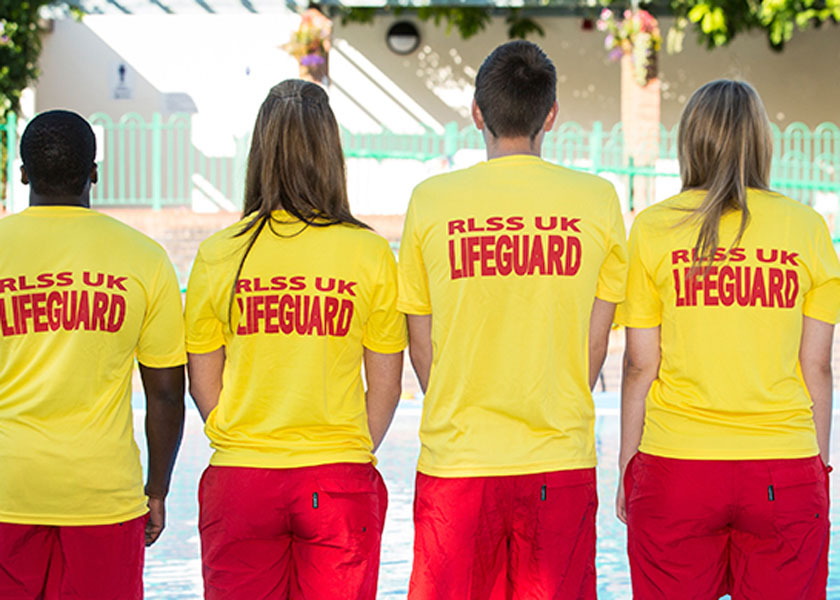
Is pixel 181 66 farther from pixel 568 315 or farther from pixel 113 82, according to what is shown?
pixel 568 315

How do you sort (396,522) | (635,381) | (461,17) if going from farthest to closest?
(461,17)
(396,522)
(635,381)

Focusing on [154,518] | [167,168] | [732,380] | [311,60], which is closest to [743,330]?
[732,380]

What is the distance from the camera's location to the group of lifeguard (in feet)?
7.07

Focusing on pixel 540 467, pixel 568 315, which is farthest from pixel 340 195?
pixel 540 467

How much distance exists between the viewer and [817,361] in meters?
2.43

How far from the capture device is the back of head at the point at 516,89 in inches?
87.0

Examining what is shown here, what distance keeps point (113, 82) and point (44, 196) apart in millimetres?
12875

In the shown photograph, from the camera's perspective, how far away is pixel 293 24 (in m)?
14.4

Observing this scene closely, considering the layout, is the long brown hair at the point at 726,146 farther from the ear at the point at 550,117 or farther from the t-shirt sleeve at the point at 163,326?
the t-shirt sleeve at the point at 163,326

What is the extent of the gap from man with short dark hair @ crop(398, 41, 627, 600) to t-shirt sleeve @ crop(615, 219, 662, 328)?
8.1 inches

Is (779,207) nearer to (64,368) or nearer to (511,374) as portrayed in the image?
(511,374)

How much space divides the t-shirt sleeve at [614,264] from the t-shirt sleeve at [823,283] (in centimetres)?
45

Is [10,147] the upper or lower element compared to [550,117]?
upper

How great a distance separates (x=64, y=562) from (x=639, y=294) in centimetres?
141
